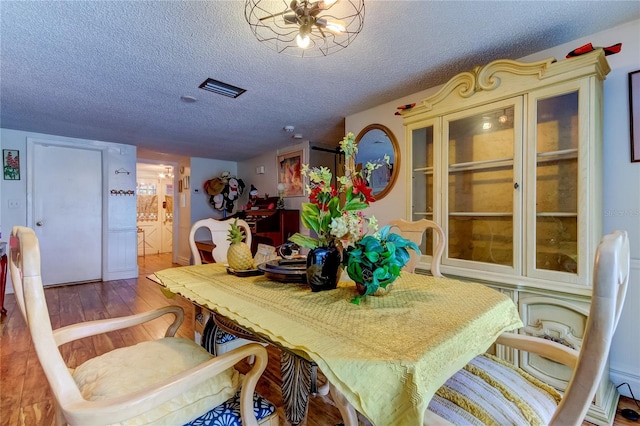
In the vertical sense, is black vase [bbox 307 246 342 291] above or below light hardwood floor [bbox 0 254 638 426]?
above

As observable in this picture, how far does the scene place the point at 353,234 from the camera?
1.11 meters

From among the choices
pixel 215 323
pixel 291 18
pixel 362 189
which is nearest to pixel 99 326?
pixel 215 323

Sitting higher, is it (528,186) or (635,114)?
(635,114)


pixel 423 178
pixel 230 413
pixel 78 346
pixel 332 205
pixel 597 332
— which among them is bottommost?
pixel 78 346

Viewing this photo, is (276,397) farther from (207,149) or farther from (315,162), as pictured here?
(207,149)

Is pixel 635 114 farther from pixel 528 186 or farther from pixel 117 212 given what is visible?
pixel 117 212

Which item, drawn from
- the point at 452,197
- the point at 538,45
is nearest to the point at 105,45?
the point at 452,197

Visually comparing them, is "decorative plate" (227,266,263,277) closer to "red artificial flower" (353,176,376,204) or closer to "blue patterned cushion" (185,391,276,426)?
"blue patterned cushion" (185,391,276,426)

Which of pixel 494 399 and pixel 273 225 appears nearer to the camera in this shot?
pixel 494 399

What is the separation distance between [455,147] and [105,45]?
8.11 ft

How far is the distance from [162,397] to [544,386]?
1.16 metres

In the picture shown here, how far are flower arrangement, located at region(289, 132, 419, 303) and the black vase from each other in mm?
33

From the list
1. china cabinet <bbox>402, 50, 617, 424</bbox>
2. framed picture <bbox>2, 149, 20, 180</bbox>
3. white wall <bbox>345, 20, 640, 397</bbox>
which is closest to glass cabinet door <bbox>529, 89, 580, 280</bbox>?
china cabinet <bbox>402, 50, 617, 424</bbox>

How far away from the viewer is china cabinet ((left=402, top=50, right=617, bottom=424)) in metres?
1.55
